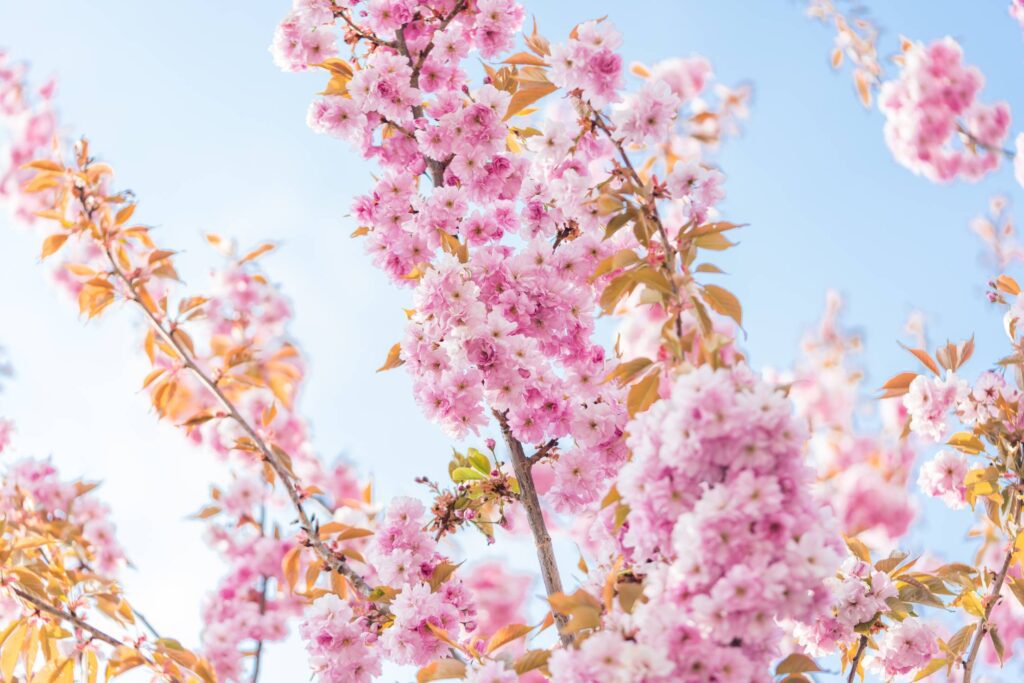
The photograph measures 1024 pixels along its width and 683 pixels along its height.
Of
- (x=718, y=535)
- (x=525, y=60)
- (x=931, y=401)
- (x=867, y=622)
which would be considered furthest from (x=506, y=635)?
(x=931, y=401)

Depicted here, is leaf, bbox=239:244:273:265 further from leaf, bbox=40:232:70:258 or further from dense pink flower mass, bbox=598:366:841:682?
dense pink flower mass, bbox=598:366:841:682

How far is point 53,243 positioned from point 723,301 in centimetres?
195

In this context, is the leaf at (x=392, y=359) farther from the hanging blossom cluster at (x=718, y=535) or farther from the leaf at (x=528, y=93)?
the hanging blossom cluster at (x=718, y=535)

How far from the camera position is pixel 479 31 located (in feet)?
6.69

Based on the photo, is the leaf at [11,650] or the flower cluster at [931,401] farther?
the flower cluster at [931,401]

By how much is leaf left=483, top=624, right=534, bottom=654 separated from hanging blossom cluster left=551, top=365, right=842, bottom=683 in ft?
1.28

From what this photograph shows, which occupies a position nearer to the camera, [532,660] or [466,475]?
[532,660]

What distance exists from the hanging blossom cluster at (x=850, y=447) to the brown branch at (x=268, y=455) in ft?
6.71

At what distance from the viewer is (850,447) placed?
395cm

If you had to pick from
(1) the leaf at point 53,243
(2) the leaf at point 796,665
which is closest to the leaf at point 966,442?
(2) the leaf at point 796,665

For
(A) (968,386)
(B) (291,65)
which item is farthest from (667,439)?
(B) (291,65)

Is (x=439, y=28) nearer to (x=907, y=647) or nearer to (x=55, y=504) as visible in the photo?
(x=907, y=647)

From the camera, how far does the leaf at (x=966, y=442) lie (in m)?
1.90

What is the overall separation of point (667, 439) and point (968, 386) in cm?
138
